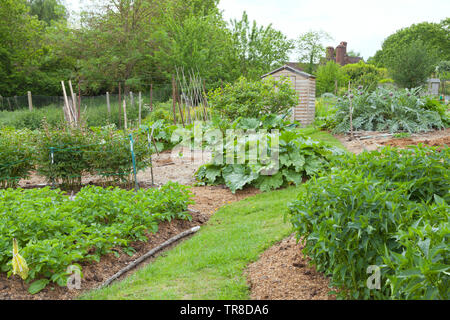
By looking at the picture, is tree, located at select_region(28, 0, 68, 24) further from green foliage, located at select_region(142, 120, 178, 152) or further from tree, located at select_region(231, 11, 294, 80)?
green foliage, located at select_region(142, 120, 178, 152)

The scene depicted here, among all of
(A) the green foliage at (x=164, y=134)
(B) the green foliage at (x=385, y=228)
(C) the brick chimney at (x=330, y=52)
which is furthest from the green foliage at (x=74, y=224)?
(C) the brick chimney at (x=330, y=52)

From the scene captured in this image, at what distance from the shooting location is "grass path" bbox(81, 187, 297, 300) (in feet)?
9.68

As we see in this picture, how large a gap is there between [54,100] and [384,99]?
17123 millimetres

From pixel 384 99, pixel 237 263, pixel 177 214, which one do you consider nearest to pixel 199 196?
pixel 177 214

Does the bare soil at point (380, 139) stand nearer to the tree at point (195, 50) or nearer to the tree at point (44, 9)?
the tree at point (195, 50)

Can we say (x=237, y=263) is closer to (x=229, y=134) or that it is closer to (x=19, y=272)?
(x=19, y=272)

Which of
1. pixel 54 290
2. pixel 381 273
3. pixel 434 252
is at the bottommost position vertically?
pixel 54 290

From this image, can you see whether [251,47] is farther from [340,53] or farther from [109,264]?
[340,53]

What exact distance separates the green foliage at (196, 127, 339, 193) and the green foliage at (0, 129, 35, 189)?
316 centimetres

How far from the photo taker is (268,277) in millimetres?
3088

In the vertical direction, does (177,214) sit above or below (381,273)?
below

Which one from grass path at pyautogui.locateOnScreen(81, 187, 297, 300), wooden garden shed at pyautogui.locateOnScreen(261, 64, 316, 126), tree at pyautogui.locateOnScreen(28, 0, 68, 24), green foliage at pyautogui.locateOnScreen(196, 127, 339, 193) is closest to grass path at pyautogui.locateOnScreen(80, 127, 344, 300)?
grass path at pyautogui.locateOnScreen(81, 187, 297, 300)

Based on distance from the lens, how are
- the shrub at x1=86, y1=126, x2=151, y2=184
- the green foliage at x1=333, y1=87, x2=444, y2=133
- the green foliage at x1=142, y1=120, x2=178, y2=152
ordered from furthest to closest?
the green foliage at x1=142, y1=120, x2=178, y2=152, the green foliage at x1=333, y1=87, x2=444, y2=133, the shrub at x1=86, y1=126, x2=151, y2=184

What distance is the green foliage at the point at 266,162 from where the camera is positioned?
6.45m
